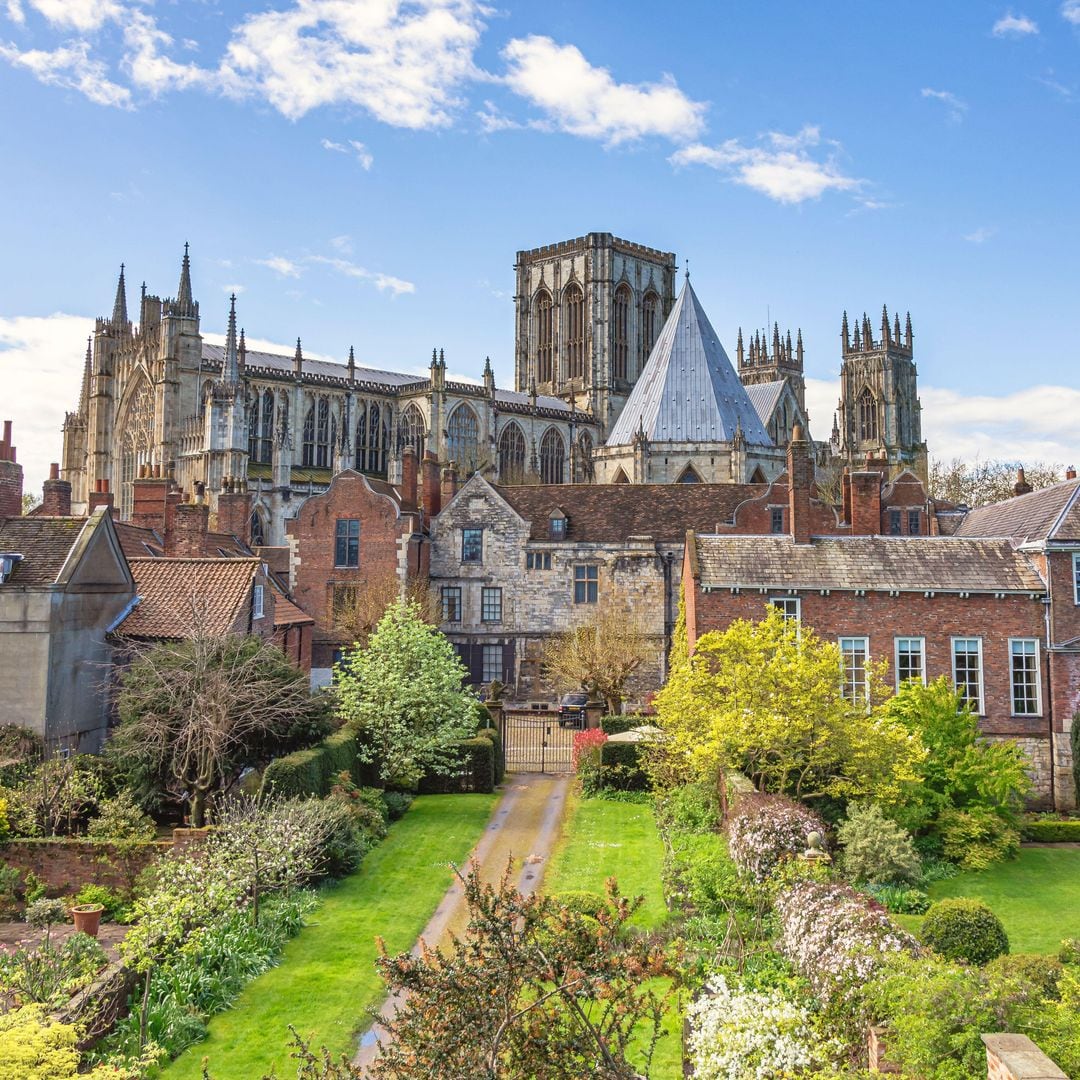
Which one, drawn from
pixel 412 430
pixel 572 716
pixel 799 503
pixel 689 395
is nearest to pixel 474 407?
pixel 412 430

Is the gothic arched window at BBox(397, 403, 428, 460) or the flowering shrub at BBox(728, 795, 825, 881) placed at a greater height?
the gothic arched window at BBox(397, 403, 428, 460)

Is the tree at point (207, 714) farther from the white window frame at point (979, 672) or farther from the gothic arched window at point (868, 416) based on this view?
the gothic arched window at point (868, 416)

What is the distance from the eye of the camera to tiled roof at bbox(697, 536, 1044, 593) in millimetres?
29281

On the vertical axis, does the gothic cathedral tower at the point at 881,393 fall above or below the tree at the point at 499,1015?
above

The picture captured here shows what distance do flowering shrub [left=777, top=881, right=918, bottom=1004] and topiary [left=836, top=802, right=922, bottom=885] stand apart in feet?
17.9

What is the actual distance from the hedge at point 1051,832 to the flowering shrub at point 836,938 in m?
12.7

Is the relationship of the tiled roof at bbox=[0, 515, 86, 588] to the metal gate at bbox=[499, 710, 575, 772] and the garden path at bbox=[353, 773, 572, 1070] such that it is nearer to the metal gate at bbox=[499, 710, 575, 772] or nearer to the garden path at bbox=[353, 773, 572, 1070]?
the garden path at bbox=[353, 773, 572, 1070]

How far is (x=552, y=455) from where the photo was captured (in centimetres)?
9500

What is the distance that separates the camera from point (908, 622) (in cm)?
2920

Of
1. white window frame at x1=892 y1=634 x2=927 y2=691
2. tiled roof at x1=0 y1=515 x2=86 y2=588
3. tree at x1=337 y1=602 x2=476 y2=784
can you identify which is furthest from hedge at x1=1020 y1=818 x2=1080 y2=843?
tiled roof at x1=0 y1=515 x2=86 y2=588

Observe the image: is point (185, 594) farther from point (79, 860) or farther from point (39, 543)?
point (79, 860)

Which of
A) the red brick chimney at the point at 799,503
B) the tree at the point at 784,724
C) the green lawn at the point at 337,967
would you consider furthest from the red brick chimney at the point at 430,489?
the tree at the point at 784,724

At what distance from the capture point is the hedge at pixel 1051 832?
1000 inches

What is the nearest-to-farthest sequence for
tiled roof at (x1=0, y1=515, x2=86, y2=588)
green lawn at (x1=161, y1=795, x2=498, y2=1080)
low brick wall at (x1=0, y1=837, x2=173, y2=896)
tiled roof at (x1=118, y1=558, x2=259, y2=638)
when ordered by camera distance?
green lawn at (x1=161, y1=795, x2=498, y2=1080) < low brick wall at (x1=0, y1=837, x2=173, y2=896) < tiled roof at (x1=0, y1=515, x2=86, y2=588) < tiled roof at (x1=118, y1=558, x2=259, y2=638)
